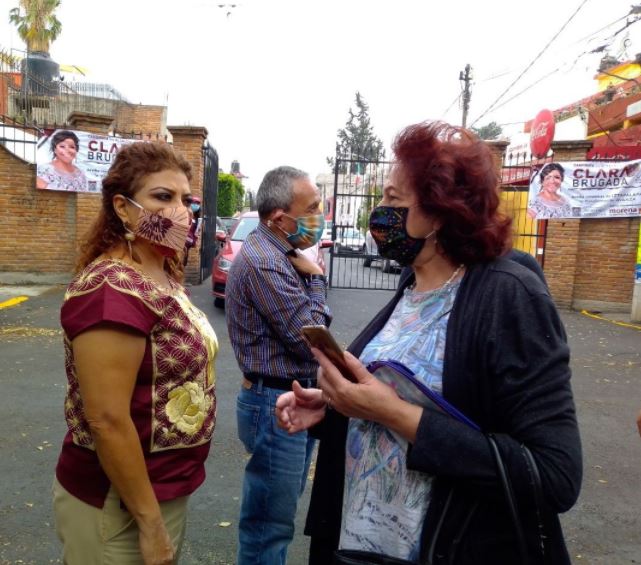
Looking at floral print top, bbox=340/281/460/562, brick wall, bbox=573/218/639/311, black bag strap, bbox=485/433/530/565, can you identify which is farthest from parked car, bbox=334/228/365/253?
black bag strap, bbox=485/433/530/565

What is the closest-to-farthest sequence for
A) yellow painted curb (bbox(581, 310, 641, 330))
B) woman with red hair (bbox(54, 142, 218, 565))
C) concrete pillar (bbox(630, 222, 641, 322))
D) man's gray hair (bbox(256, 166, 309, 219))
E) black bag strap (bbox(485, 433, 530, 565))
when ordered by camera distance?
black bag strap (bbox(485, 433, 530, 565)) < woman with red hair (bbox(54, 142, 218, 565)) < man's gray hair (bbox(256, 166, 309, 219)) < yellow painted curb (bbox(581, 310, 641, 330)) < concrete pillar (bbox(630, 222, 641, 322))

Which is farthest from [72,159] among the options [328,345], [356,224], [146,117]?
[146,117]

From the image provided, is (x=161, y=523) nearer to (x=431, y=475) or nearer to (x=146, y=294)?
(x=146, y=294)

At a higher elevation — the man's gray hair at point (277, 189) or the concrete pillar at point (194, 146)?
the concrete pillar at point (194, 146)

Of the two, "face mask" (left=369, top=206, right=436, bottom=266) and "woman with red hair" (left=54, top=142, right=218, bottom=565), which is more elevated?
"face mask" (left=369, top=206, right=436, bottom=266)

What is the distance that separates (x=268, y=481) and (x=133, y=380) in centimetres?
109

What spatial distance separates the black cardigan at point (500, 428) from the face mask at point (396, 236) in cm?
27

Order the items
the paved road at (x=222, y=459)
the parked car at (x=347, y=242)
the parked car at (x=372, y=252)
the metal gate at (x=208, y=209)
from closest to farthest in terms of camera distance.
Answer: the parked car at (x=372, y=252) → the paved road at (x=222, y=459) → the metal gate at (x=208, y=209) → the parked car at (x=347, y=242)

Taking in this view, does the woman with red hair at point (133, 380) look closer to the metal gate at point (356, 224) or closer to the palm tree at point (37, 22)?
the metal gate at point (356, 224)

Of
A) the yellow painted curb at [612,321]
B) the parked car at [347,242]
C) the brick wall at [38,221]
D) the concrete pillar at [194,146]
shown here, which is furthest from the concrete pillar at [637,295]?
the brick wall at [38,221]

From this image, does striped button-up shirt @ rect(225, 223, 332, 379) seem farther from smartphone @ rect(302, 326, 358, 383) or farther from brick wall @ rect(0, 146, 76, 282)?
brick wall @ rect(0, 146, 76, 282)

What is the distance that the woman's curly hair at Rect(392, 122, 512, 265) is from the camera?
60.2 inches

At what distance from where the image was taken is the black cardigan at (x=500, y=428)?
51.4 inches

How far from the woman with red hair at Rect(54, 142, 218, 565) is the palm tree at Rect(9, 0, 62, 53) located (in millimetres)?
27058
